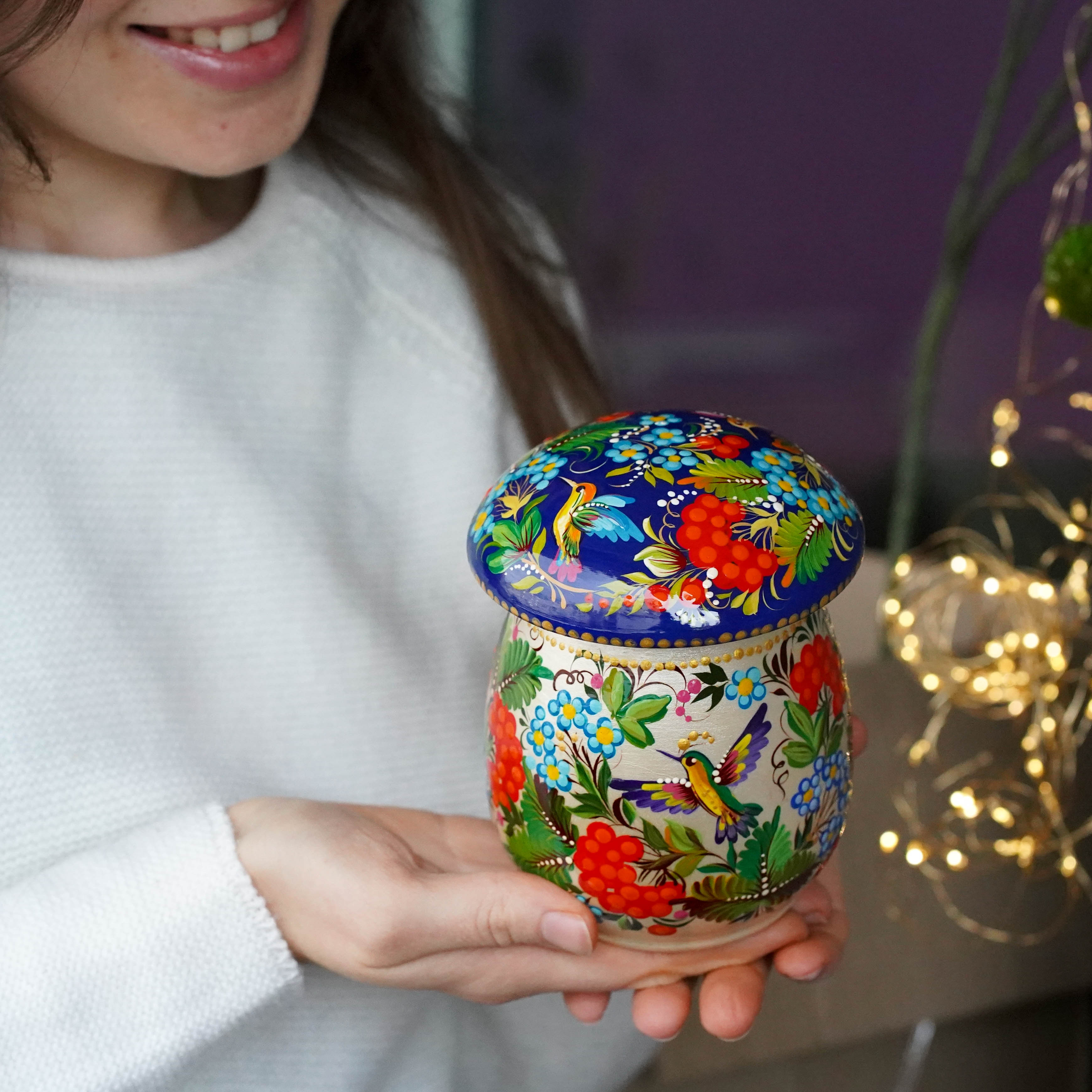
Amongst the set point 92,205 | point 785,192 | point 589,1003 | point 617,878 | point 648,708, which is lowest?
point 785,192

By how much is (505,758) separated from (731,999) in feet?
0.61

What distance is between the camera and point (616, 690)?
636mm

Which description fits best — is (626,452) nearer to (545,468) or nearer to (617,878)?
(545,468)

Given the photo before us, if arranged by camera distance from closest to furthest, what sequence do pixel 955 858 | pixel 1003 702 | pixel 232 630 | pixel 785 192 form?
pixel 232 630 → pixel 955 858 → pixel 1003 702 → pixel 785 192

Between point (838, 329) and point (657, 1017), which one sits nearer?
point (657, 1017)

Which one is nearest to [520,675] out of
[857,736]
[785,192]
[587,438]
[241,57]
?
[587,438]

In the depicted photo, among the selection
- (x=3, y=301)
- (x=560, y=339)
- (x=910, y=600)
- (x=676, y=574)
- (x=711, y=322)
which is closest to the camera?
(x=676, y=574)

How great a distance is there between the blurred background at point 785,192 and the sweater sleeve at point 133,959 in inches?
39.6

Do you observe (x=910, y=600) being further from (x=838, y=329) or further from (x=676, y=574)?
(x=838, y=329)

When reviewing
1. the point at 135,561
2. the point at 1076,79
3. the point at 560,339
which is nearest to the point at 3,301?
the point at 135,561

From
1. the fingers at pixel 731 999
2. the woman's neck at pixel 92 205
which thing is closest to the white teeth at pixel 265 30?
the woman's neck at pixel 92 205

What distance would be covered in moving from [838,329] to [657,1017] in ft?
6.00

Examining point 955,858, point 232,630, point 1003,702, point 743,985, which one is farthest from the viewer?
point 1003,702

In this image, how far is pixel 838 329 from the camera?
232 centimetres
